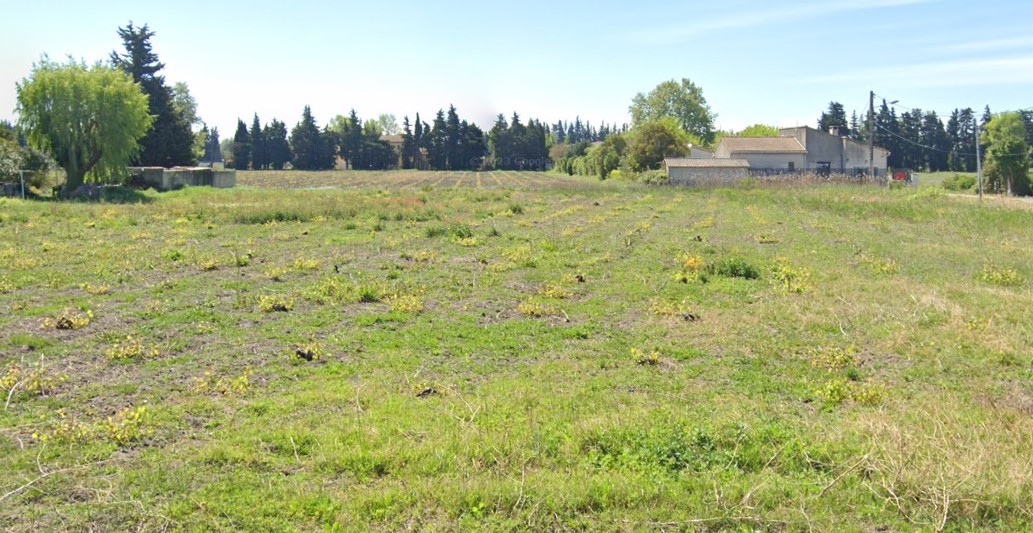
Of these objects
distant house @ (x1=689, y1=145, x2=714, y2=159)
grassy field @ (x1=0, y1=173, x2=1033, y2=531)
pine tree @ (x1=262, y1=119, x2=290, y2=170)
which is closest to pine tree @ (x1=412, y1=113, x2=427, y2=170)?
pine tree @ (x1=262, y1=119, x2=290, y2=170)

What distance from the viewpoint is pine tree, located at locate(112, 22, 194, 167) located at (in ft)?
194

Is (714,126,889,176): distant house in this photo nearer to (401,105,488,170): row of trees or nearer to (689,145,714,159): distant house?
(689,145,714,159): distant house

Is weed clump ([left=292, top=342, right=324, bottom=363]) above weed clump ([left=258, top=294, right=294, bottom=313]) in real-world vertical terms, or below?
below

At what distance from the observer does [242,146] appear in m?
120

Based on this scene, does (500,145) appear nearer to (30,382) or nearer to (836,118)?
(836,118)

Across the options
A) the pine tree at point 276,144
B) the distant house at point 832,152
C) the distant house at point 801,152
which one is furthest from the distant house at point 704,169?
the pine tree at point 276,144

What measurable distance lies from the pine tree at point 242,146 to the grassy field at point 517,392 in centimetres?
11116

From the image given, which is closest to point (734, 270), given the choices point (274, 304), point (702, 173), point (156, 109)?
point (274, 304)

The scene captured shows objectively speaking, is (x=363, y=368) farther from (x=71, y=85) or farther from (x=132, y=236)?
(x=71, y=85)

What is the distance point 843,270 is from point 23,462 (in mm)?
14254

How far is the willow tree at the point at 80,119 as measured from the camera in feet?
133

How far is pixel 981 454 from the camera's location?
5.21 m

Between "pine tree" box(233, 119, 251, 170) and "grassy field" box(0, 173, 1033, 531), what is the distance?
4377 inches

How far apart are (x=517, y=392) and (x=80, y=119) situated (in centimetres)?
4395
